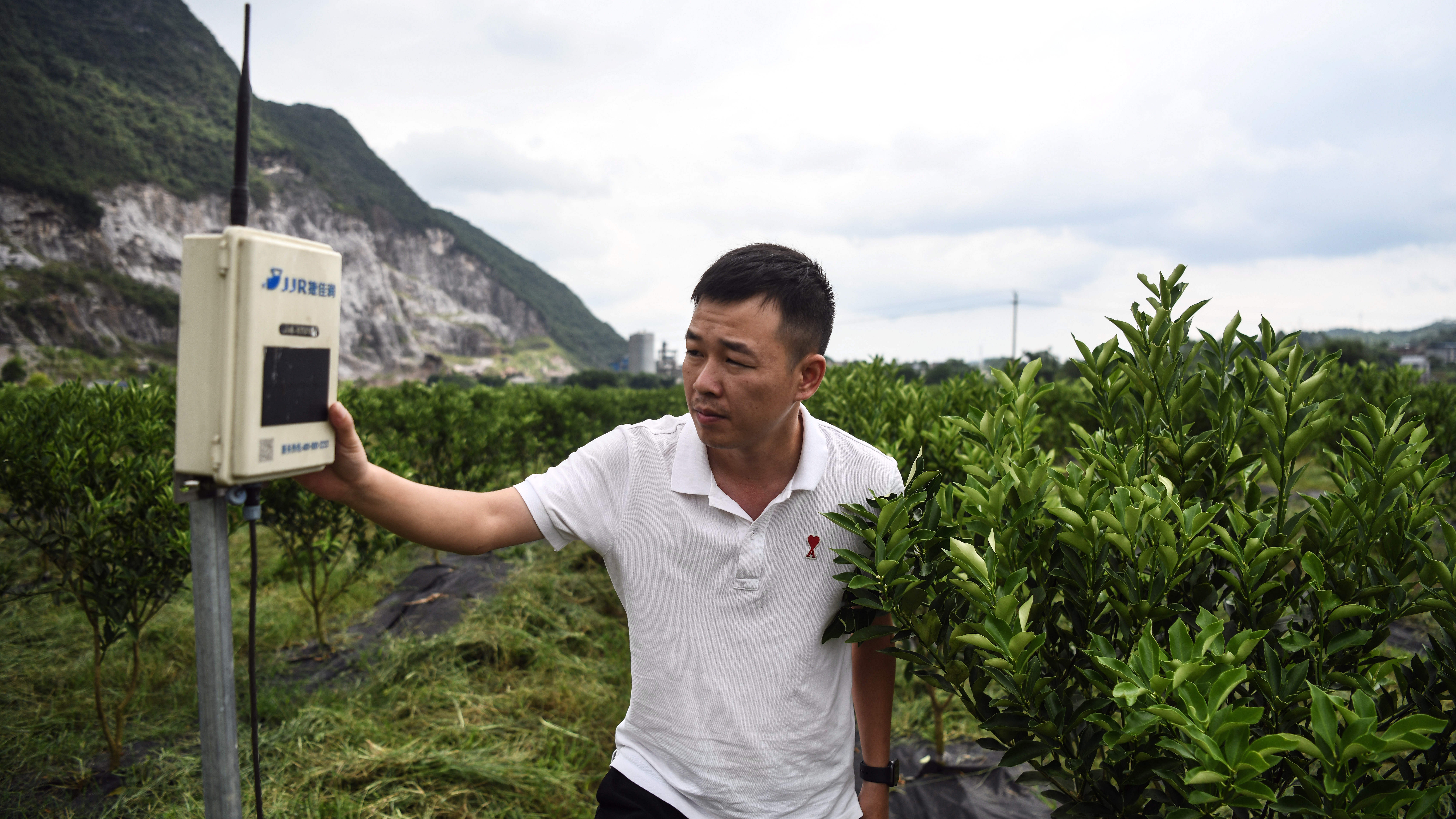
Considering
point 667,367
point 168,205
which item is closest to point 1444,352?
point 667,367

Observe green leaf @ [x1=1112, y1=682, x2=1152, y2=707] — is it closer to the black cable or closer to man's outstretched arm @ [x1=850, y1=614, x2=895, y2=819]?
man's outstretched arm @ [x1=850, y1=614, x2=895, y2=819]

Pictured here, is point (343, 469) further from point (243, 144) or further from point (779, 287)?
point (779, 287)

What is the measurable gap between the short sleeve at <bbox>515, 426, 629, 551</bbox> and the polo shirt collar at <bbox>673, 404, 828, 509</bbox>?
0.50ft

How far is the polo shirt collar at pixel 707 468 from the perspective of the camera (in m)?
1.86

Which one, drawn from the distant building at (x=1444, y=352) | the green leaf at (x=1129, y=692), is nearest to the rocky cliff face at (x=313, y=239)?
the green leaf at (x=1129, y=692)

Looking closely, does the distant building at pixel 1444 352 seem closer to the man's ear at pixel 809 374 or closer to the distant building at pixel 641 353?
the man's ear at pixel 809 374

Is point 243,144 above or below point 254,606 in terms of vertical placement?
above

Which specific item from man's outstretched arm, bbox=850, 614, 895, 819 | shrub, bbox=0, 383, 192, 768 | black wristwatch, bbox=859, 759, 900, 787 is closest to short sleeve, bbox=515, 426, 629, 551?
man's outstretched arm, bbox=850, 614, 895, 819

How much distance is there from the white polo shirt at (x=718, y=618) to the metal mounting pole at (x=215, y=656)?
27.9 inches

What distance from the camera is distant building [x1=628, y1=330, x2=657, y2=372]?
321ft

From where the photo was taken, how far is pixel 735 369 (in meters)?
1.73

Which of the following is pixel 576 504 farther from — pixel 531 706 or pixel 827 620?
pixel 531 706

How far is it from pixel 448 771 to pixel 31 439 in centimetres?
284

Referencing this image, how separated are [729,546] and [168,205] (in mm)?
96032
